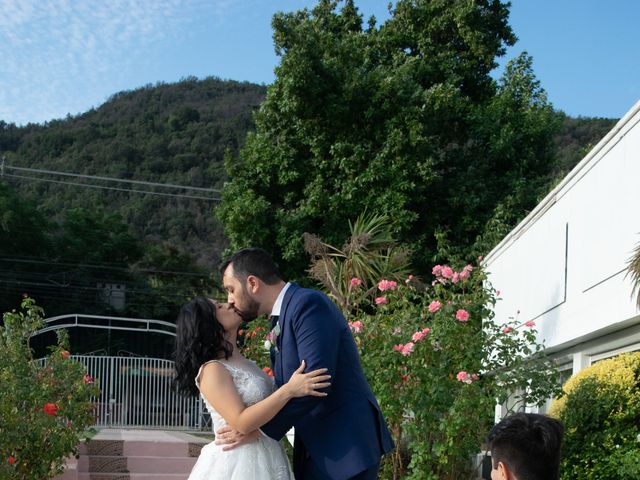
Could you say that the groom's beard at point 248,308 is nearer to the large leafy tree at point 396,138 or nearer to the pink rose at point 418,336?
the pink rose at point 418,336

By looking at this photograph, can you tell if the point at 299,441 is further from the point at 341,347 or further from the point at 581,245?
the point at 581,245

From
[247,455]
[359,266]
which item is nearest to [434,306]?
[247,455]

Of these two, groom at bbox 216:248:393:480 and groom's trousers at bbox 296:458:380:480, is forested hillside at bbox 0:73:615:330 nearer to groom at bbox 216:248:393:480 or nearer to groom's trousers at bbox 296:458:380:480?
groom at bbox 216:248:393:480

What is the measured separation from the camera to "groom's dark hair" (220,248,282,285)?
3551 mm

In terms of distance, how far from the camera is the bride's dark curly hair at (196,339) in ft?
11.9

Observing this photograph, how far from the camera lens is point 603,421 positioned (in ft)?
20.5

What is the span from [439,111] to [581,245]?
35.6 ft

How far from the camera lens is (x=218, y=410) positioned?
3607mm

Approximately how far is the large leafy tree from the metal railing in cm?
355

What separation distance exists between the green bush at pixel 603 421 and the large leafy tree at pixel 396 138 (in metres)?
10.9

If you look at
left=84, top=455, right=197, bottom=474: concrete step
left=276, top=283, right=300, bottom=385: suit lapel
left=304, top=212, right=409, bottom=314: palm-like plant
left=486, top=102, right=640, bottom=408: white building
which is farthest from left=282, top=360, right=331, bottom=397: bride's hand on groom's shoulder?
left=304, top=212, right=409, bottom=314: palm-like plant

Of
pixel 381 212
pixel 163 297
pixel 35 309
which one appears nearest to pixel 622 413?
pixel 35 309

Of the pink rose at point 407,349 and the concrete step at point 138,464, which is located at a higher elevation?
the pink rose at point 407,349

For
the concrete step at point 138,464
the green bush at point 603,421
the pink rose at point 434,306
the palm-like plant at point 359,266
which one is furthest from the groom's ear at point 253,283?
the palm-like plant at point 359,266
